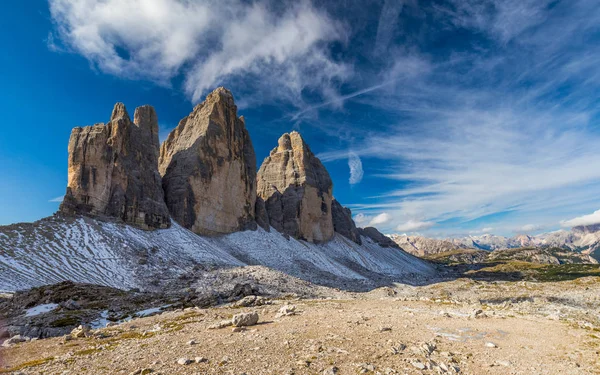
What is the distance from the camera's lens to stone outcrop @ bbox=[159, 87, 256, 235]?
80.4 meters

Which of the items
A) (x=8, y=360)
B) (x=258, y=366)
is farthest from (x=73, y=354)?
(x=258, y=366)

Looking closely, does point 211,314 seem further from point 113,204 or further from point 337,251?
point 337,251

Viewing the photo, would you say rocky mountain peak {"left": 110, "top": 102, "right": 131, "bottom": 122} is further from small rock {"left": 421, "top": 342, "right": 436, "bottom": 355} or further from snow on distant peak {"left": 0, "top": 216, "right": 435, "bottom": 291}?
small rock {"left": 421, "top": 342, "right": 436, "bottom": 355}

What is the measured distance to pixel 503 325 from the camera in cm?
1688

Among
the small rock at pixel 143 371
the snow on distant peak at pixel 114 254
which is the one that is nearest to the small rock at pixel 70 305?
the snow on distant peak at pixel 114 254

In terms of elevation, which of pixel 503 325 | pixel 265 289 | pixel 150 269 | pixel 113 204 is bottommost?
pixel 503 325

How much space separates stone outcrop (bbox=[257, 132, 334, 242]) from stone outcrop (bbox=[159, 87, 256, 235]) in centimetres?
1834

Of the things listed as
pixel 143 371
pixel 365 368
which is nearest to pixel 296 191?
pixel 365 368

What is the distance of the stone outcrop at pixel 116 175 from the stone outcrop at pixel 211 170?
297 inches

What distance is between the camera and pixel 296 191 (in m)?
120

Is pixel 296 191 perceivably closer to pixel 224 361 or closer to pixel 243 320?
pixel 243 320

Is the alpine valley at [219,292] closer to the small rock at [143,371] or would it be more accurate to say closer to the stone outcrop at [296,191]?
the small rock at [143,371]

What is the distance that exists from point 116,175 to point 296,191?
6630 centimetres

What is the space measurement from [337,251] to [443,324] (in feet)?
336
